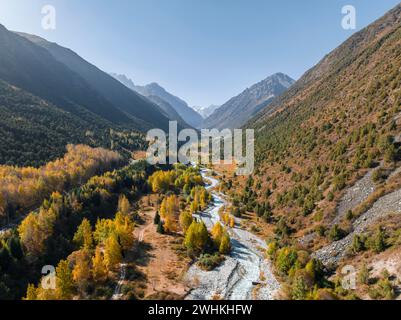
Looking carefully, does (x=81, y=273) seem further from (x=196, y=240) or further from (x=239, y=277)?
(x=239, y=277)

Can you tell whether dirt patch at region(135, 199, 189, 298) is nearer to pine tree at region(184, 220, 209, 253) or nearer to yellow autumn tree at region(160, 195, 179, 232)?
yellow autumn tree at region(160, 195, 179, 232)

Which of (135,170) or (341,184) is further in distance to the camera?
(135,170)

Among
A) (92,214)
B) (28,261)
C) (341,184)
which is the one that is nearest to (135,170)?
(92,214)

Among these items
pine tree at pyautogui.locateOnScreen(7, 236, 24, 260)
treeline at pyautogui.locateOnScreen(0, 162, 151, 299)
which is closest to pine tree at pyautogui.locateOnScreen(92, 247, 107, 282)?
treeline at pyautogui.locateOnScreen(0, 162, 151, 299)

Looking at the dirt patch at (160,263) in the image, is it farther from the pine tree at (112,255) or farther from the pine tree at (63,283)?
the pine tree at (63,283)

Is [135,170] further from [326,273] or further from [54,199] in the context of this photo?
[326,273]

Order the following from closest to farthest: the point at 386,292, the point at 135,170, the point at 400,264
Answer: the point at 386,292 → the point at 400,264 → the point at 135,170
